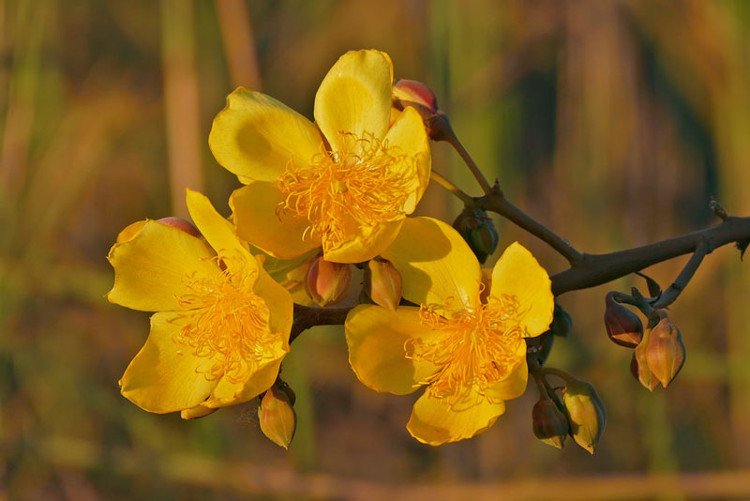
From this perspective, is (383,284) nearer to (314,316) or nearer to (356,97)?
(314,316)

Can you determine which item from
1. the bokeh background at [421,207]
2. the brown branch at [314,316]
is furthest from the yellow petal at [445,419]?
the bokeh background at [421,207]

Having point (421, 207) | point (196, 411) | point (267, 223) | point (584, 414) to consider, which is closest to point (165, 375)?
point (196, 411)

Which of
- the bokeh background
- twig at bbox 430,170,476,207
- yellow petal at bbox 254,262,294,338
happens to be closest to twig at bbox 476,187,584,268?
twig at bbox 430,170,476,207

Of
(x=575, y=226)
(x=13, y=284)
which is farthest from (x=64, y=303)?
(x=575, y=226)

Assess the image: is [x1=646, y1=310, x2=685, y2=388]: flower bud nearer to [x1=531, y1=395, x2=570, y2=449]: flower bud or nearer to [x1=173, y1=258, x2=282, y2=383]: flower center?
[x1=531, y1=395, x2=570, y2=449]: flower bud

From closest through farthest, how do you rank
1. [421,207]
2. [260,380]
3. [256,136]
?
[260,380]
[256,136]
[421,207]

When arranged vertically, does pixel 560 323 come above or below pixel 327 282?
below

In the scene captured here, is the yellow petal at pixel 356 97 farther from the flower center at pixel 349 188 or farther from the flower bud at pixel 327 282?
the flower bud at pixel 327 282
